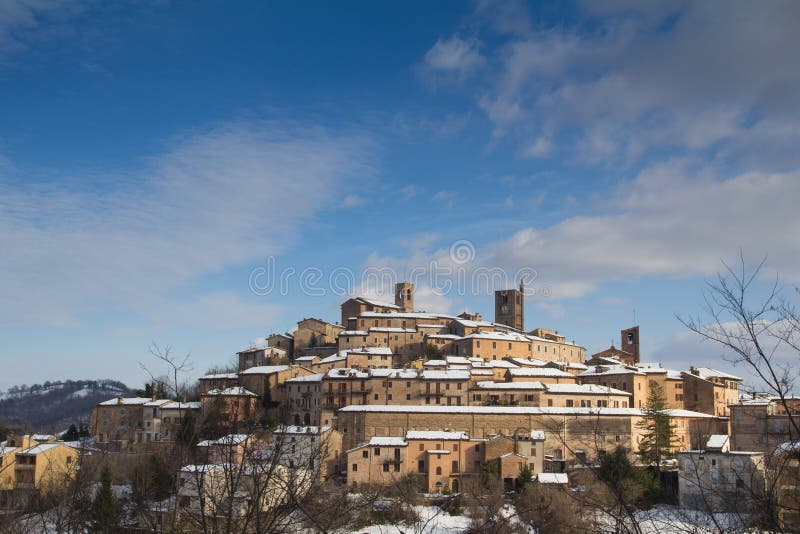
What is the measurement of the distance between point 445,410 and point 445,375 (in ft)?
12.5

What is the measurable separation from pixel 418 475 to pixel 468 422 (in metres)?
6.40

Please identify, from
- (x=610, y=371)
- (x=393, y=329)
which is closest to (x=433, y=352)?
(x=393, y=329)

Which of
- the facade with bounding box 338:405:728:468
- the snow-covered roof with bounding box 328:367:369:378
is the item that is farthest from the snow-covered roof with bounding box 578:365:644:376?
the snow-covered roof with bounding box 328:367:369:378

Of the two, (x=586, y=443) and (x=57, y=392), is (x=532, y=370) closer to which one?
(x=586, y=443)

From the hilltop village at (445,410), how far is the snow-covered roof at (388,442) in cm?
6

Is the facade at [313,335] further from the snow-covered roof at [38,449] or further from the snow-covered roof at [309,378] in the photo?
the snow-covered roof at [38,449]

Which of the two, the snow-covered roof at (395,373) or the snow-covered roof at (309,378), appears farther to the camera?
the snow-covered roof at (309,378)

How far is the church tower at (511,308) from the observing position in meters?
82.6

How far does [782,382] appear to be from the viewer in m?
6.38

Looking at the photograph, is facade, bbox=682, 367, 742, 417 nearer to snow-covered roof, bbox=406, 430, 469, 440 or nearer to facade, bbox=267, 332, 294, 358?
snow-covered roof, bbox=406, 430, 469, 440

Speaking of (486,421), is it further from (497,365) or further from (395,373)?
(497,365)

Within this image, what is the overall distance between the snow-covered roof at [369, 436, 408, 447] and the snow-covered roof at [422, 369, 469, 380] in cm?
713

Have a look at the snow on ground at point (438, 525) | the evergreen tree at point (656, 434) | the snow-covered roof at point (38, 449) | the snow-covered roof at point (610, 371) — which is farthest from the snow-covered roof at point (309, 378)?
the evergreen tree at point (656, 434)

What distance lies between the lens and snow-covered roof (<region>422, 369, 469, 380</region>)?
1929 inches
